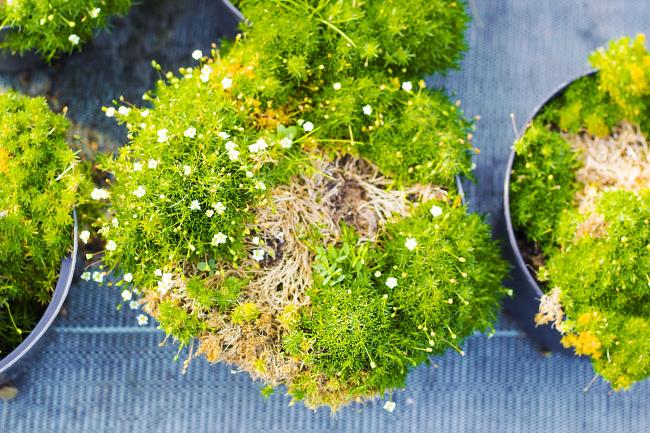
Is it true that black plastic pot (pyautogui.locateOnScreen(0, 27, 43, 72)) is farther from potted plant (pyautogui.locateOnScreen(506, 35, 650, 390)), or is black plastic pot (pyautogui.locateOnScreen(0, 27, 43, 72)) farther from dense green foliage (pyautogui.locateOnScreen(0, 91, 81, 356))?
potted plant (pyautogui.locateOnScreen(506, 35, 650, 390))

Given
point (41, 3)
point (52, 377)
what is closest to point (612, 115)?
point (41, 3)

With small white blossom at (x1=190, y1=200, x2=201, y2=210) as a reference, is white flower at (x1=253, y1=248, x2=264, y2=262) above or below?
below

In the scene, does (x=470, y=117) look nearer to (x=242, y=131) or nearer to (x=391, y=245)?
(x=391, y=245)

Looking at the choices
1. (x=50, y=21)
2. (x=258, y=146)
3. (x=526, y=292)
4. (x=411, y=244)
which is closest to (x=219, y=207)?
(x=258, y=146)

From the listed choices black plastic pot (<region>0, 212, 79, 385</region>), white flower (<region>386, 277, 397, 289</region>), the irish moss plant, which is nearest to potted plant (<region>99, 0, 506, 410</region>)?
white flower (<region>386, 277, 397, 289</region>)

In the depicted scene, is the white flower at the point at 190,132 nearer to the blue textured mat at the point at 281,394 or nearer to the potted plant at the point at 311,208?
the potted plant at the point at 311,208

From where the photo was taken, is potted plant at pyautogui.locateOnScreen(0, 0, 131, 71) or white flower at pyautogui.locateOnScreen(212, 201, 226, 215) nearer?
white flower at pyautogui.locateOnScreen(212, 201, 226, 215)
